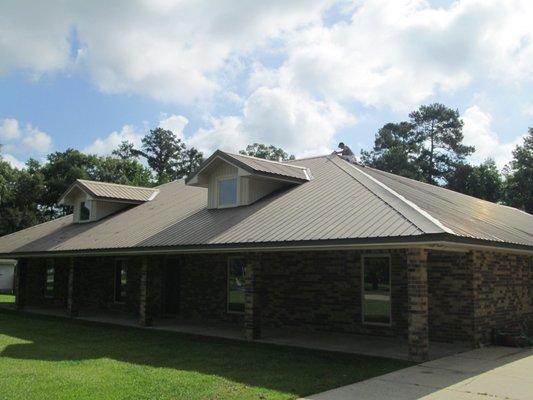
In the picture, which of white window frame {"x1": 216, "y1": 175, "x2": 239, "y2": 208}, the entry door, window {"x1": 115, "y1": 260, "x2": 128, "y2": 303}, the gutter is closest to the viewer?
the gutter

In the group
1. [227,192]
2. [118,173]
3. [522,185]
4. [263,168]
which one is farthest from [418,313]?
[118,173]

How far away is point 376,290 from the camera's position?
1374 centimetres

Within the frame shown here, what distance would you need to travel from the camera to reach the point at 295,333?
1430 cm

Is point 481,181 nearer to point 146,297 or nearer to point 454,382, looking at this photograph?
point 146,297

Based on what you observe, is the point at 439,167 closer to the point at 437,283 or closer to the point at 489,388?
the point at 437,283

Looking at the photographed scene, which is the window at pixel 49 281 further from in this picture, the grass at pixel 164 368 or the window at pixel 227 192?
the window at pixel 227 192

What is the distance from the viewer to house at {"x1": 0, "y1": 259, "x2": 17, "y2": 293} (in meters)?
35.2

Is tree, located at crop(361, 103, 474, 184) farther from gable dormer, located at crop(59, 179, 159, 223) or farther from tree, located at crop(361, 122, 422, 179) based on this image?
gable dormer, located at crop(59, 179, 159, 223)

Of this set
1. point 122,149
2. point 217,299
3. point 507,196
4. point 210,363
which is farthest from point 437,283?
point 122,149

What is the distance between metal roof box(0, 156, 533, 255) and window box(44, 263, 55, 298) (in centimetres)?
289

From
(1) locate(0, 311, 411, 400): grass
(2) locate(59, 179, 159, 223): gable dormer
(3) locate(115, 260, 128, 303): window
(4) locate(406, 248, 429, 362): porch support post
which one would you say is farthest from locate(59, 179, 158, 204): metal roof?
(4) locate(406, 248, 429, 362): porch support post

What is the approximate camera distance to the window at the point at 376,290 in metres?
13.6

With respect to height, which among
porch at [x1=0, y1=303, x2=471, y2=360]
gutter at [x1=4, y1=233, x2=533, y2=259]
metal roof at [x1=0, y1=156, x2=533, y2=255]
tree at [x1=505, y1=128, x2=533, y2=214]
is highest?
tree at [x1=505, y1=128, x2=533, y2=214]

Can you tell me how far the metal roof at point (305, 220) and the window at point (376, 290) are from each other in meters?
1.81
